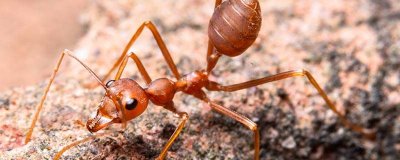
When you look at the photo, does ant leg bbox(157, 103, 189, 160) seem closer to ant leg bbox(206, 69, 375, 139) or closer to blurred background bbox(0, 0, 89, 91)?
ant leg bbox(206, 69, 375, 139)

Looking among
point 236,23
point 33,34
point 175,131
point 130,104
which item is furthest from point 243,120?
point 33,34

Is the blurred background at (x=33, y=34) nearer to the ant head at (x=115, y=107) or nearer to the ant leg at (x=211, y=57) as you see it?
the ant leg at (x=211, y=57)

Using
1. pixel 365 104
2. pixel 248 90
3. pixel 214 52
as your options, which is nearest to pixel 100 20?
pixel 214 52

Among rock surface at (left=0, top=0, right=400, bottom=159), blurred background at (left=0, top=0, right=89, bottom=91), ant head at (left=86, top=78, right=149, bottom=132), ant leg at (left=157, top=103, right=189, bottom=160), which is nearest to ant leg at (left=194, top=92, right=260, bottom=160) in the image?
rock surface at (left=0, top=0, right=400, bottom=159)

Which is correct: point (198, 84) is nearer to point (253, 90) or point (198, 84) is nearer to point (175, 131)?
point (253, 90)

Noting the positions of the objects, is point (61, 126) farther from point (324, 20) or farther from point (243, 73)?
point (324, 20)

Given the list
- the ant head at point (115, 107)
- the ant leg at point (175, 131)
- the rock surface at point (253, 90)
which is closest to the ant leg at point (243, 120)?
the rock surface at point (253, 90)

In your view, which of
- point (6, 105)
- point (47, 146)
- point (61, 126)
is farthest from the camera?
point (6, 105)
